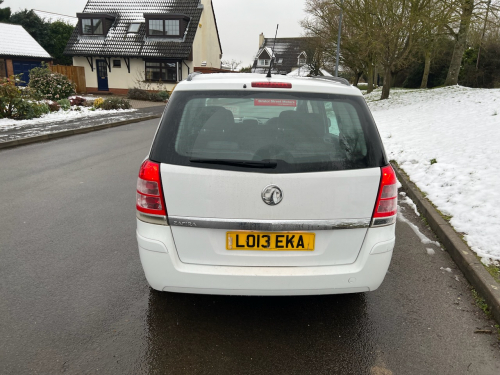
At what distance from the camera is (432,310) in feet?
11.1

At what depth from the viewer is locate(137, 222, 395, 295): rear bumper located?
274cm

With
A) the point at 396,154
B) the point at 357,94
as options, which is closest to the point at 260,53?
the point at 396,154

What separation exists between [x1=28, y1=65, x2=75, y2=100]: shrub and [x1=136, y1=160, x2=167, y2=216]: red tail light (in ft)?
66.0

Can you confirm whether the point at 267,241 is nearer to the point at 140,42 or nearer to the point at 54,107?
the point at 54,107

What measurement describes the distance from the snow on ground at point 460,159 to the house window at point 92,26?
3126 centimetres

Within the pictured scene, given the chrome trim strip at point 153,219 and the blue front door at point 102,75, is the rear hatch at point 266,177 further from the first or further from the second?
the blue front door at point 102,75

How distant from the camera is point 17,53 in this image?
3491cm

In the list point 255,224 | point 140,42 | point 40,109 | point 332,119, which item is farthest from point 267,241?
point 140,42

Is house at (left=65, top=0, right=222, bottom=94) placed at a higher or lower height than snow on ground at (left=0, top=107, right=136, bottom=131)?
higher

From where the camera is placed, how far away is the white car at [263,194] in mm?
2676

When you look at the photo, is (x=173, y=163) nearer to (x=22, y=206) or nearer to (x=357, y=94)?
(x=357, y=94)

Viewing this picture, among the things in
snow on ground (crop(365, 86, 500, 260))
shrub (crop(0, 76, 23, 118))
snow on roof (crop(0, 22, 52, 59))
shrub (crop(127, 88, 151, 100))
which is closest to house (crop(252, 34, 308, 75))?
A: snow on roof (crop(0, 22, 52, 59))

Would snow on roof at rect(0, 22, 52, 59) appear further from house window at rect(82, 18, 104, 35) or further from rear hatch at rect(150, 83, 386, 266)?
rear hatch at rect(150, 83, 386, 266)

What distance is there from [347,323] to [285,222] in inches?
42.0
